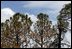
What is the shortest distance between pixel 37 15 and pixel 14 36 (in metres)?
4.23

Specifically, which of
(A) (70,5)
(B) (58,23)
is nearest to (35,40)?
(B) (58,23)

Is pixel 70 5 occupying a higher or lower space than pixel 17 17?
higher

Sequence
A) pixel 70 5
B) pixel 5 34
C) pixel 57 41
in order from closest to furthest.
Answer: pixel 70 5 → pixel 57 41 → pixel 5 34

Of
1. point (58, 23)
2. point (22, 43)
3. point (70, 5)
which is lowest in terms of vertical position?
point (22, 43)

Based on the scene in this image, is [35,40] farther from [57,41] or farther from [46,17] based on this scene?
[57,41]

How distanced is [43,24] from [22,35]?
11.2 feet

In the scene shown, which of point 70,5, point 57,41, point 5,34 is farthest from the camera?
point 5,34

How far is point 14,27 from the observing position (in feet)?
127

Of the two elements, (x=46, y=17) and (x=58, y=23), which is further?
(x=46, y=17)

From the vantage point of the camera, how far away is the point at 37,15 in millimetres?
38625

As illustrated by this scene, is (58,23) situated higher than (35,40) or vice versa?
(58,23)

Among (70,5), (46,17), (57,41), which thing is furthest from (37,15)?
(70,5)

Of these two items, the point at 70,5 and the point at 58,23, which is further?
the point at 58,23

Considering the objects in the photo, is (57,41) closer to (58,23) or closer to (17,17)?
(58,23)
